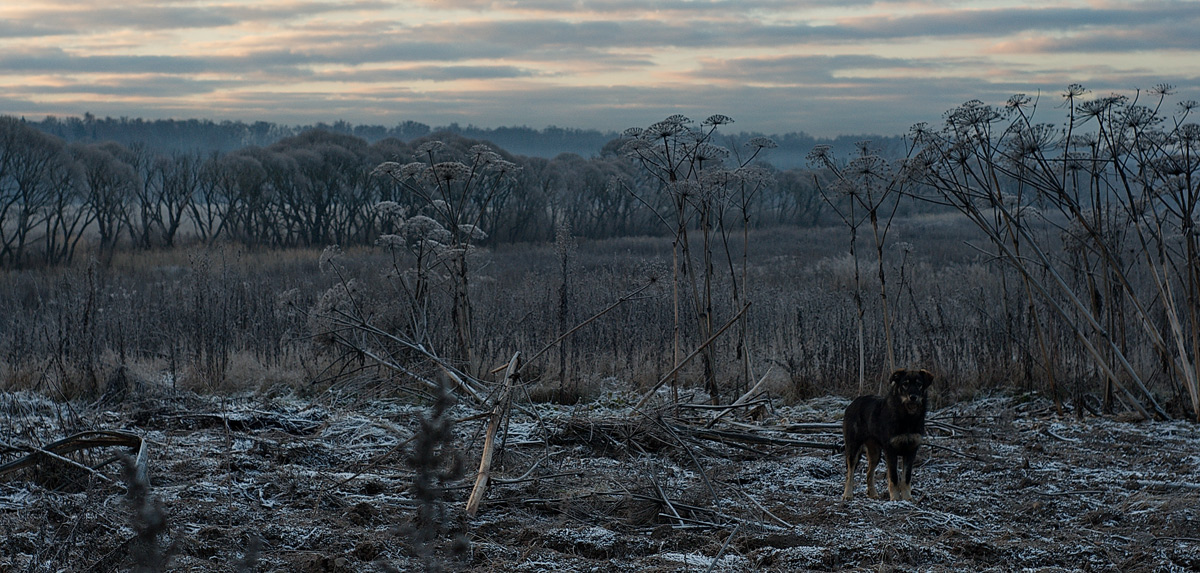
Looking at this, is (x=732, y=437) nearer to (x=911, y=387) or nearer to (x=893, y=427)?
(x=893, y=427)

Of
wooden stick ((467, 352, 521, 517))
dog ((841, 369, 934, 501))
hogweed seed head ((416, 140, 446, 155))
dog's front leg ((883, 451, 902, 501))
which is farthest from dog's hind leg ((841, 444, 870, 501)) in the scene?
hogweed seed head ((416, 140, 446, 155))

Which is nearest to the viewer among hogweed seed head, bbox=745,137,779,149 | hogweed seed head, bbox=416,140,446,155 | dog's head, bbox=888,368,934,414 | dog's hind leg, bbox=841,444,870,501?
dog's head, bbox=888,368,934,414

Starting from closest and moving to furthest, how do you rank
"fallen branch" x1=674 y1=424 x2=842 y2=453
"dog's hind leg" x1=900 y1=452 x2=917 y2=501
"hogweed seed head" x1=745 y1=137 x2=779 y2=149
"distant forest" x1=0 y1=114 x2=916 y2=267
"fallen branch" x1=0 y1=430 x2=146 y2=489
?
"fallen branch" x1=0 y1=430 x2=146 y2=489 < "dog's hind leg" x1=900 y1=452 x2=917 y2=501 < "fallen branch" x1=674 y1=424 x2=842 y2=453 < "hogweed seed head" x1=745 y1=137 x2=779 y2=149 < "distant forest" x1=0 y1=114 x2=916 y2=267

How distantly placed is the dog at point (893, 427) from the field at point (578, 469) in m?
0.15

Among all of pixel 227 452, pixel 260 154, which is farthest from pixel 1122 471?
pixel 260 154

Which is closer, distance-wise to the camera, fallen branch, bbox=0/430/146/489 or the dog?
fallen branch, bbox=0/430/146/489

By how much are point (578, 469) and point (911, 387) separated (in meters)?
1.82

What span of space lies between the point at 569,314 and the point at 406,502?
25.0 ft

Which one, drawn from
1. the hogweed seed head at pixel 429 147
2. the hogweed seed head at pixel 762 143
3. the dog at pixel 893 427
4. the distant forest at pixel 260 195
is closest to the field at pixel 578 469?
the dog at pixel 893 427

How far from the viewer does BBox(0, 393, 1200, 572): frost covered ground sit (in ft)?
11.4

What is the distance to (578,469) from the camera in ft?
15.8

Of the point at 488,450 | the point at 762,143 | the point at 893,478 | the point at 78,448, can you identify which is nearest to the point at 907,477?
the point at 893,478

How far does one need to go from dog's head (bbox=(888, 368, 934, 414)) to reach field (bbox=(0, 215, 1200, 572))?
1.64 ft

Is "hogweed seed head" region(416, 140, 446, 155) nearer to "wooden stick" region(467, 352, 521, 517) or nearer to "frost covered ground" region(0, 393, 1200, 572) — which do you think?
"frost covered ground" region(0, 393, 1200, 572)
